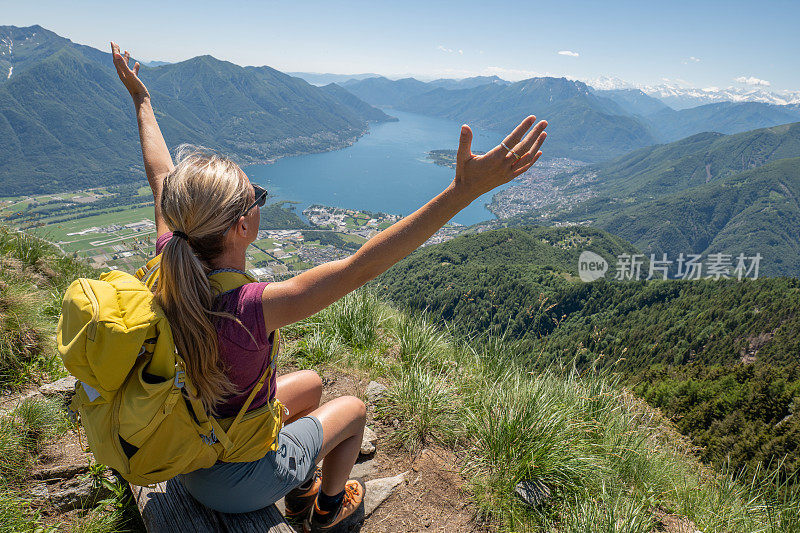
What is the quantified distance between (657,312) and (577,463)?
63.1 meters

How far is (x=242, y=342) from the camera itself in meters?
1.42

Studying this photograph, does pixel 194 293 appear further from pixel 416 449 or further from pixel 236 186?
pixel 416 449

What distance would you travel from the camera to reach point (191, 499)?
1.88 m

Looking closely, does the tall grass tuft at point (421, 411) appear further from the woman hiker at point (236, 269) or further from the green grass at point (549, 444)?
the woman hiker at point (236, 269)

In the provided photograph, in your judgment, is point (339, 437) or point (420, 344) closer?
point (339, 437)

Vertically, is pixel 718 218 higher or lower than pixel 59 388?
lower

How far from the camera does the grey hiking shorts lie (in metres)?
1.66

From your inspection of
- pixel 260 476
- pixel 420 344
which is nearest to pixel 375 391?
pixel 420 344

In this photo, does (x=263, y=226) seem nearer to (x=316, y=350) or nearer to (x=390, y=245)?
(x=316, y=350)

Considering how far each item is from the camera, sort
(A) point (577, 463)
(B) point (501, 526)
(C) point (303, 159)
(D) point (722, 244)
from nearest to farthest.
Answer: (B) point (501, 526), (A) point (577, 463), (D) point (722, 244), (C) point (303, 159)

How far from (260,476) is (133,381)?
744 mm

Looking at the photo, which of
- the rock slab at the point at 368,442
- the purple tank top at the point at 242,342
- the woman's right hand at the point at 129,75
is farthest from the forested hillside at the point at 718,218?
the purple tank top at the point at 242,342

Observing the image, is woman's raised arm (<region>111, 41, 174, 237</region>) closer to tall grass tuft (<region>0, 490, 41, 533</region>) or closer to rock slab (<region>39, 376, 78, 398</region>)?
tall grass tuft (<region>0, 490, 41, 533</region>)

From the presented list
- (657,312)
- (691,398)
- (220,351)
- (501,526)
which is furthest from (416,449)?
(657,312)
